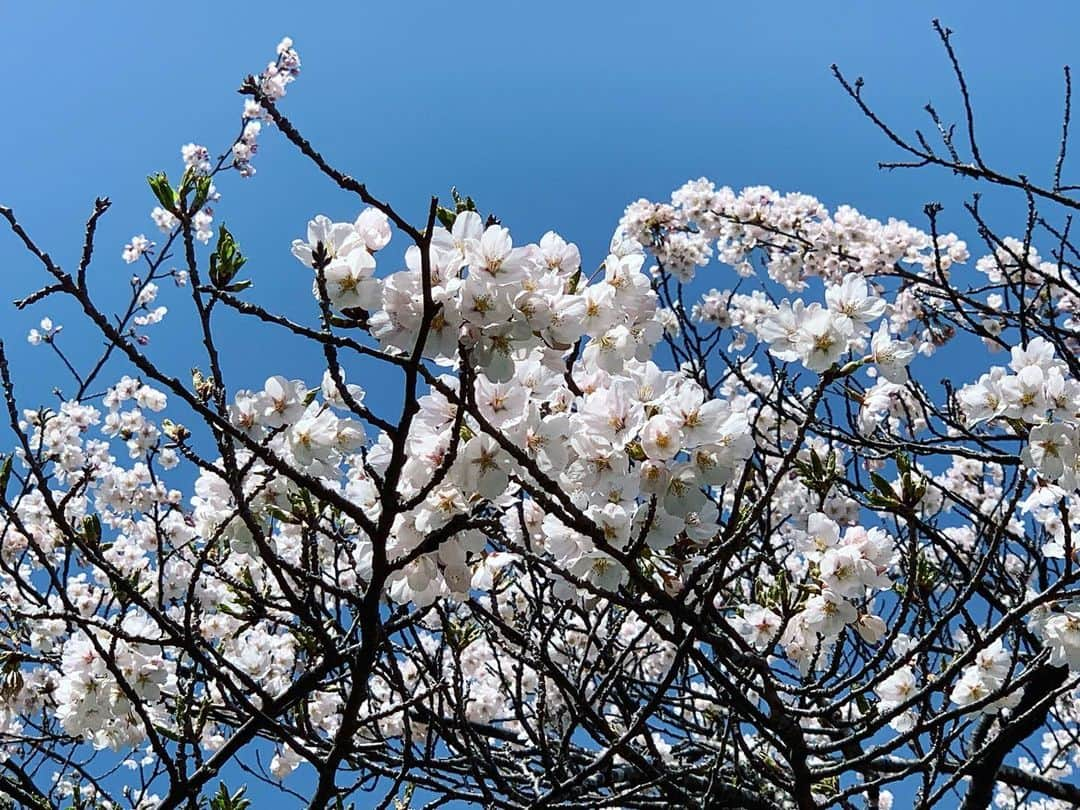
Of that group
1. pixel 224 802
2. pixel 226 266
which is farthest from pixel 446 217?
pixel 224 802

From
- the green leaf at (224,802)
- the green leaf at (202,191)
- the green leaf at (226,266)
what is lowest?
the green leaf at (224,802)

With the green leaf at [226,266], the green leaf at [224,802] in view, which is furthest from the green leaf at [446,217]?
the green leaf at [224,802]

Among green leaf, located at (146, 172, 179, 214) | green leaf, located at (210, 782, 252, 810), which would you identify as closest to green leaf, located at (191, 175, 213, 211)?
green leaf, located at (146, 172, 179, 214)

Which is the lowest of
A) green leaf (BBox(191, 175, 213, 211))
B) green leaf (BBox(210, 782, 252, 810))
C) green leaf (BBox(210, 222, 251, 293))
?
green leaf (BBox(210, 782, 252, 810))

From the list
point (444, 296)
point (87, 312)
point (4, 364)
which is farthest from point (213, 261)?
point (4, 364)

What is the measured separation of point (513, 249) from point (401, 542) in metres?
0.68

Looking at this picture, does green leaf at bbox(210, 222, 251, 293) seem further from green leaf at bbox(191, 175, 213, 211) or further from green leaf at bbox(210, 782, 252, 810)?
green leaf at bbox(210, 782, 252, 810)

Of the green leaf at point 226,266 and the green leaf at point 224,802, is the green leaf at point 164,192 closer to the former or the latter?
the green leaf at point 226,266

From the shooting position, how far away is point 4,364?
8.60ft

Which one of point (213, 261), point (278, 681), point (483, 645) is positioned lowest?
point (213, 261)

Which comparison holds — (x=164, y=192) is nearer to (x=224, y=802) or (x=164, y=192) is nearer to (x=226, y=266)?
(x=226, y=266)

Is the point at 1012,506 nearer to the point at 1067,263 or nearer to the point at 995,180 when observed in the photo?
the point at 995,180

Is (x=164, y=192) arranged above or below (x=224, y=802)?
above

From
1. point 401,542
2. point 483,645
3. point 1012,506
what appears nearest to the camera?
point 401,542
